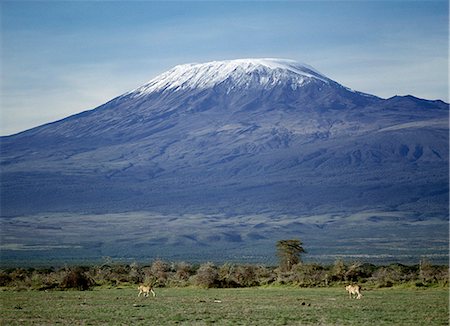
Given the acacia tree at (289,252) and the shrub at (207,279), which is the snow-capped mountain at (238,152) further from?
the shrub at (207,279)

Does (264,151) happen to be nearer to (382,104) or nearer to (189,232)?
(382,104)

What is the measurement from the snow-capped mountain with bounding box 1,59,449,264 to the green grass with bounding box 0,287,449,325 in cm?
7949

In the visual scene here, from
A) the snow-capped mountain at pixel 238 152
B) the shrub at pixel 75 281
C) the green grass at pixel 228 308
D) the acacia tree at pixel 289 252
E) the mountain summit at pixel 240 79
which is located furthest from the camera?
the mountain summit at pixel 240 79

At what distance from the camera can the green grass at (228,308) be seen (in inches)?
832

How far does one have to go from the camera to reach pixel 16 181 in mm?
134375

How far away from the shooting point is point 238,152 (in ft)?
498

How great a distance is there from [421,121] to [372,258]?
337ft

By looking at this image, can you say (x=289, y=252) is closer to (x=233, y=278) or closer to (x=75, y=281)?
(x=233, y=278)

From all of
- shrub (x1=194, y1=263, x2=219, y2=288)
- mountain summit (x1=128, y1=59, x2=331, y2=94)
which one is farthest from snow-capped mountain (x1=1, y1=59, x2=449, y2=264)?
shrub (x1=194, y1=263, x2=219, y2=288)

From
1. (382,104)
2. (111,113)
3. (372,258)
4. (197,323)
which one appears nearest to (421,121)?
(382,104)

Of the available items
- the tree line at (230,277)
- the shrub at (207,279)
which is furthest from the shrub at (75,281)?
the shrub at (207,279)

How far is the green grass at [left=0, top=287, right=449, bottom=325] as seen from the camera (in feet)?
69.3

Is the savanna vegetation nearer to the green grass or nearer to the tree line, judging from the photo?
the tree line

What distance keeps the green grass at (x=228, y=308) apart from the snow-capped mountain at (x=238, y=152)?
7949cm
